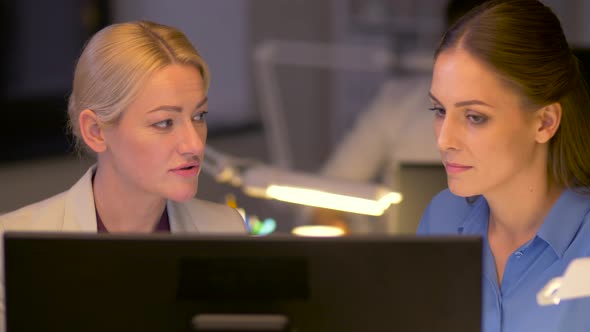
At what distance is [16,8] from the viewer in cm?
363

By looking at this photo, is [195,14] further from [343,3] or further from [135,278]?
[135,278]

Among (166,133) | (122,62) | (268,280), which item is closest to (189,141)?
(166,133)

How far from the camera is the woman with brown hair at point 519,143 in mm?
1619

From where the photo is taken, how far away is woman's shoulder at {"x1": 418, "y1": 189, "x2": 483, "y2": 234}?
6.21 ft

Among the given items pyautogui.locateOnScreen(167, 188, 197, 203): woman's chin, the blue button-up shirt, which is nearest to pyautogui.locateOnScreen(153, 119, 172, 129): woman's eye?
pyautogui.locateOnScreen(167, 188, 197, 203): woman's chin

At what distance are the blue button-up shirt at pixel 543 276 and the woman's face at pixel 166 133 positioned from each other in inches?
21.3

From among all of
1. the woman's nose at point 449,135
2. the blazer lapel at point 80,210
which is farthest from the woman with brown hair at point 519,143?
the blazer lapel at point 80,210

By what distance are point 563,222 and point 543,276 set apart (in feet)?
0.35

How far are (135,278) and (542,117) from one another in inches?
34.0

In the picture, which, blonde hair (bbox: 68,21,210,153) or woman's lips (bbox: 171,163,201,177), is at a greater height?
blonde hair (bbox: 68,21,210,153)

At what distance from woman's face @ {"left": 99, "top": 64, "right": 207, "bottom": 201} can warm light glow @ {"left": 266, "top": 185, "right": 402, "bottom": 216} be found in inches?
11.8

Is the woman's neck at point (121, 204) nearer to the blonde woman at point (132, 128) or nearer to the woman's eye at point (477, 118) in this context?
the blonde woman at point (132, 128)

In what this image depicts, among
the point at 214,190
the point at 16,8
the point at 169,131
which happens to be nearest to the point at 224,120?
the point at 214,190

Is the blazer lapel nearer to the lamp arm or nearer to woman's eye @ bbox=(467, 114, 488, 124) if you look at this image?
the lamp arm
